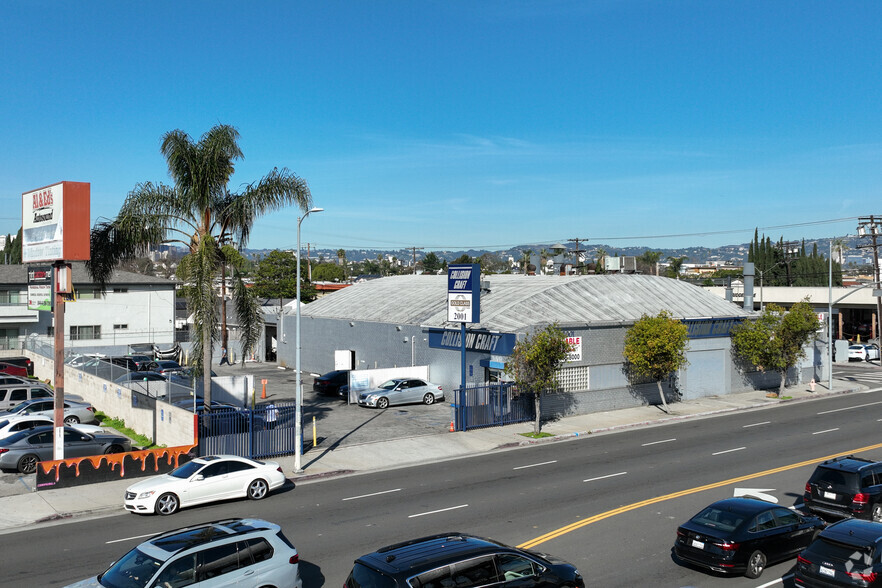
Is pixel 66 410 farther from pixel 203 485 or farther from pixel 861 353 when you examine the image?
pixel 861 353

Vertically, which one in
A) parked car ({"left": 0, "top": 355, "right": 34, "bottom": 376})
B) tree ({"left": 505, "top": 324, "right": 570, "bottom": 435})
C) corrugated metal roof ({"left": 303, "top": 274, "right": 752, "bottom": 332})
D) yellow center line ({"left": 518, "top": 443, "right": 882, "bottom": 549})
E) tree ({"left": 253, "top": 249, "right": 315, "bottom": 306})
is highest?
tree ({"left": 253, "top": 249, "right": 315, "bottom": 306})

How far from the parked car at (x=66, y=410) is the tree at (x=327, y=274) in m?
138

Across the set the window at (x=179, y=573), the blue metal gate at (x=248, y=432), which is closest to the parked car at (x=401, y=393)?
the blue metal gate at (x=248, y=432)

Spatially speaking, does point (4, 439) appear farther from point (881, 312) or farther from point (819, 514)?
point (881, 312)

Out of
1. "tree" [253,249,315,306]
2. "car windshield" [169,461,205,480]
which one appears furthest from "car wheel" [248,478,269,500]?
"tree" [253,249,315,306]

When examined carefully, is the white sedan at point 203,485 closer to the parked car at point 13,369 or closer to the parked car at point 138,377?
the parked car at point 138,377

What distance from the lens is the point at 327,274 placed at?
173625 millimetres

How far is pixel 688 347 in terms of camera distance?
4022 centimetres

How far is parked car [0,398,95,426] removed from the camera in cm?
3084

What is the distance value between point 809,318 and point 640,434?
16.5 m

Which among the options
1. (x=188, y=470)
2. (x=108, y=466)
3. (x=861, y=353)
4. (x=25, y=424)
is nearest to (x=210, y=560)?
(x=188, y=470)

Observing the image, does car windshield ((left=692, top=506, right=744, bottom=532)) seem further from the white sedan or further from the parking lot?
the parking lot

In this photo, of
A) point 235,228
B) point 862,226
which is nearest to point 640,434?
point 235,228

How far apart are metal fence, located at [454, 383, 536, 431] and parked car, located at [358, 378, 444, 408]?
653 centimetres
